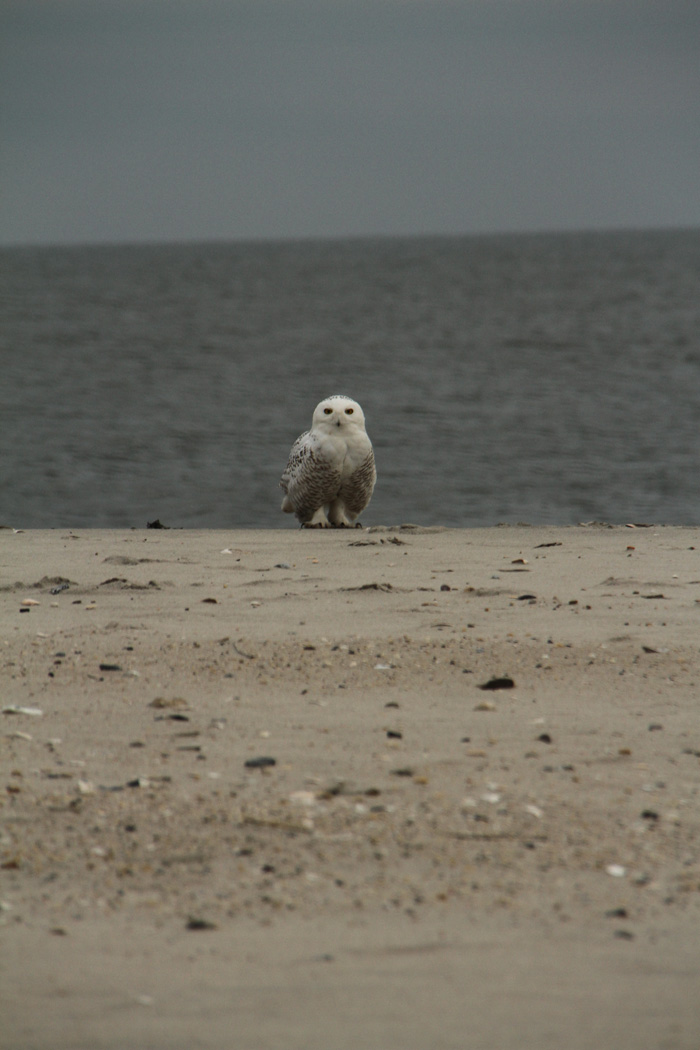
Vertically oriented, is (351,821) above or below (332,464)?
below

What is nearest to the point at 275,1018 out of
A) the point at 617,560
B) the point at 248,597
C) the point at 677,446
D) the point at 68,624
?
the point at 68,624

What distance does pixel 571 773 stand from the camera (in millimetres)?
3502

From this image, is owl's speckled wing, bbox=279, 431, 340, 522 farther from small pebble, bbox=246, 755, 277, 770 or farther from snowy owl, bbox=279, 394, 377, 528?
small pebble, bbox=246, 755, 277, 770

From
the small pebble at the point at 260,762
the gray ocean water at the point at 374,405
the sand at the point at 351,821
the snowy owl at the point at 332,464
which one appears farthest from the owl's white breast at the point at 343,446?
the small pebble at the point at 260,762

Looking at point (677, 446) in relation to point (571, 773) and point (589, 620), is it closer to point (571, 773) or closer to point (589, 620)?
point (589, 620)

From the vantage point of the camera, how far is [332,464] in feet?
28.5

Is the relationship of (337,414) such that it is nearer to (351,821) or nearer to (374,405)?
(351,821)

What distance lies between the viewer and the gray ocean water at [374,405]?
548 inches

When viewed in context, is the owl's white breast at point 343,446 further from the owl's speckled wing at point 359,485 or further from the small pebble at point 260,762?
the small pebble at point 260,762

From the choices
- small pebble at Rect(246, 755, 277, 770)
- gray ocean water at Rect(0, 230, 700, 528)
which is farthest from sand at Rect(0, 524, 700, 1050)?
gray ocean water at Rect(0, 230, 700, 528)

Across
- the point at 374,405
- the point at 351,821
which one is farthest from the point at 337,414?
the point at 374,405

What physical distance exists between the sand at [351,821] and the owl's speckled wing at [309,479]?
2938 mm

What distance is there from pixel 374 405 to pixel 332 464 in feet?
45.5

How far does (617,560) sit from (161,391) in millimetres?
19786
